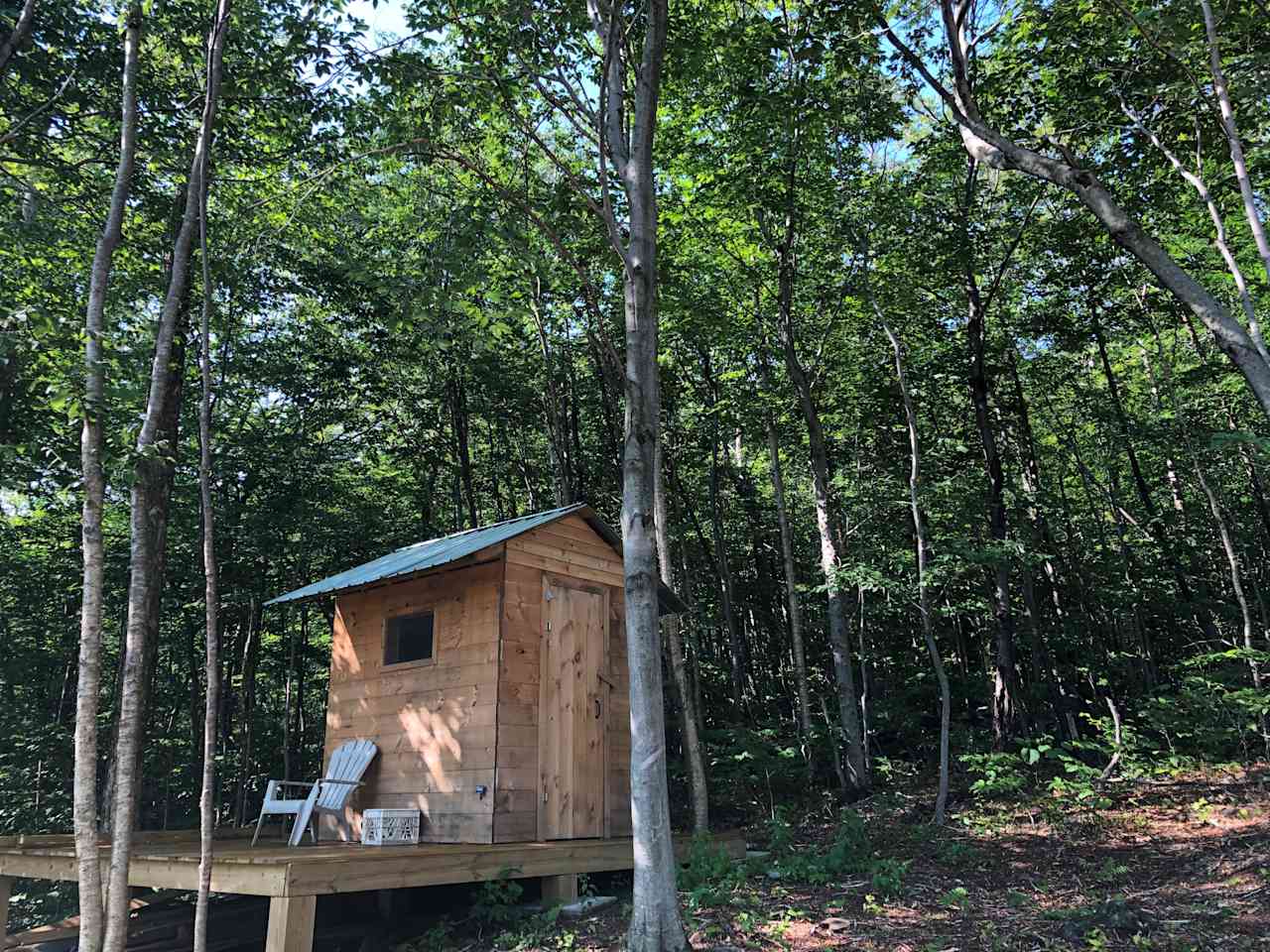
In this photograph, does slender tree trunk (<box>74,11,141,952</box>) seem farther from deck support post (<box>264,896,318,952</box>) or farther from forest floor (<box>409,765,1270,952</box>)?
forest floor (<box>409,765,1270,952</box>)

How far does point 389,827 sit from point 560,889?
142 cm

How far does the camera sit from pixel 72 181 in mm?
7746

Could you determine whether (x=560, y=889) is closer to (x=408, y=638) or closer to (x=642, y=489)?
(x=408, y=638)

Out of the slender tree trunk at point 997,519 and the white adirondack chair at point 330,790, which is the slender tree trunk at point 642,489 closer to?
the white adirondack chair at point 330,790

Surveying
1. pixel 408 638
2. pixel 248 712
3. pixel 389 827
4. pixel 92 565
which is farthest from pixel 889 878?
pixel 248 712

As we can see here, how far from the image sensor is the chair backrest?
680 centimetres

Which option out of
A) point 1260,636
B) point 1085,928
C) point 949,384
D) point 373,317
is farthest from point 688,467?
point 1085,928

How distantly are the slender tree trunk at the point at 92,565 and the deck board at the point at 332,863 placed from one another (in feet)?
2.51

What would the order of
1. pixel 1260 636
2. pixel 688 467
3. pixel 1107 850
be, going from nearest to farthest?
pixel 1107 850 → pixel 1260 636 → pixel 688 467

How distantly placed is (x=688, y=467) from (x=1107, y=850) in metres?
8.19

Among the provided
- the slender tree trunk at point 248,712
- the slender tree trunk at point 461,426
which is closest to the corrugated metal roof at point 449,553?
the slender tree trunk at point 461,426

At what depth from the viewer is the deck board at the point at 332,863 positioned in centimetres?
453

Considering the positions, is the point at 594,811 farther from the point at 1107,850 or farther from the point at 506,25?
the point at 506,25

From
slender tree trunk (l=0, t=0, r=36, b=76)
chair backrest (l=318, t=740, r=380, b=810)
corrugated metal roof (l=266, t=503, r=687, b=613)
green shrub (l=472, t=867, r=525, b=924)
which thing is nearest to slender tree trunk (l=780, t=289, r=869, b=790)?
corrugated metal roof (l=266, t=503, r=687, b=613)
